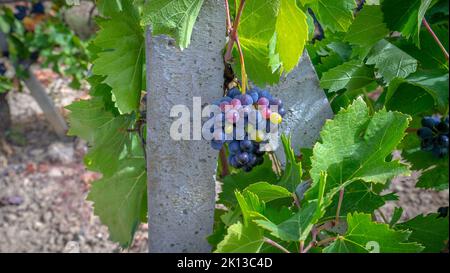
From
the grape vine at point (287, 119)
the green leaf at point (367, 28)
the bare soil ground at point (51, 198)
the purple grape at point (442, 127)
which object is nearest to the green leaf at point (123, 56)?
the grape vine at point (287, 119)

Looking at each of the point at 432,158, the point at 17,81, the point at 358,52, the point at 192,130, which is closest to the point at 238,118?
the point at 192,130

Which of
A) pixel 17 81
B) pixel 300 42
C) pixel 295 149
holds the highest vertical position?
pixel 300 42

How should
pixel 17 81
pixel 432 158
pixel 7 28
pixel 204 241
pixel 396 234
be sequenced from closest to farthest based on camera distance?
pixel 396 234
pixel 204 241
pixel 432 158
pixel 7 28
pixel 17 81

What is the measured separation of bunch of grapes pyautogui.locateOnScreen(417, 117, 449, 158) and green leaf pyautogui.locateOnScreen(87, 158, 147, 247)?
64 centimetres

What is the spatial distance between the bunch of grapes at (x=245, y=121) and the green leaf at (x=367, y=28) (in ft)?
1.00

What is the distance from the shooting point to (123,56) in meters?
1.11

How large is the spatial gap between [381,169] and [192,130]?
327 mm

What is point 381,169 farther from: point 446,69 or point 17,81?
point 17,81

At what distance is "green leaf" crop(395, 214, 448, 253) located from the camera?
3.83ft

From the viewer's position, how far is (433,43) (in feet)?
4.01

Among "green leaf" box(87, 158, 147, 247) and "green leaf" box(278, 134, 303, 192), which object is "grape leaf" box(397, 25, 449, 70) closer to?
"green leaf" box(278, 134, 303, 192)

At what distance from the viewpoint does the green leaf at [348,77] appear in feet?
3.67

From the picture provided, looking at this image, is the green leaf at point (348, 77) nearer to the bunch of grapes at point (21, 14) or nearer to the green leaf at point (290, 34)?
the green leaf at point (290, 34)

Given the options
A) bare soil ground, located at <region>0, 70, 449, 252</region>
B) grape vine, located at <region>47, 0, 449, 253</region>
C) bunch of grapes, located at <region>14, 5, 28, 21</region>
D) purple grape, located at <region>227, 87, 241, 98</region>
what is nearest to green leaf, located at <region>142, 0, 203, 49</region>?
grape vine, located at <region>47, 0, 449, 253</region>
